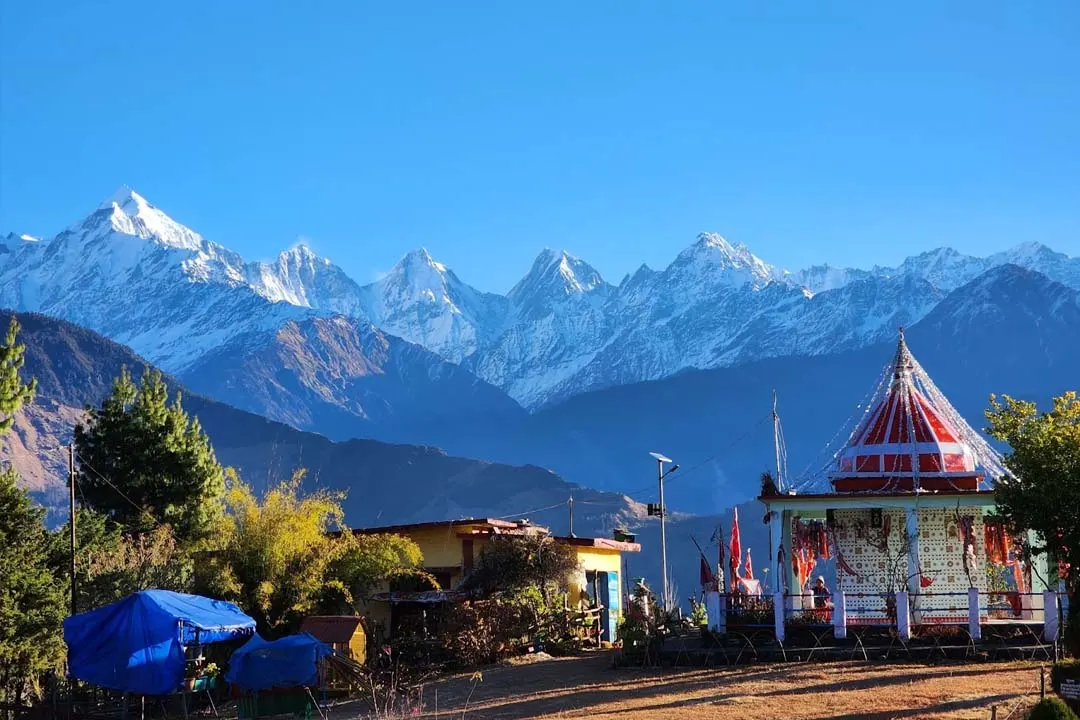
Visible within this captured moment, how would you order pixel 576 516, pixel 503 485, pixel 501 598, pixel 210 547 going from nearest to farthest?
pixel 501 598, pixel 210 547, pixel 576 516, pixel 503 485

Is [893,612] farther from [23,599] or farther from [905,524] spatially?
[23,599]

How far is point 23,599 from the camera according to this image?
95.0ft

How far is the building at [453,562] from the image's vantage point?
3412cm

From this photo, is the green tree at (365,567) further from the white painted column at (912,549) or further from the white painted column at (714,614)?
the white painted column at (912,549)

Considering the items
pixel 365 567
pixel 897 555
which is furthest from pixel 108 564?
pixel 897 555

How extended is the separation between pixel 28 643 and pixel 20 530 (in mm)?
2466

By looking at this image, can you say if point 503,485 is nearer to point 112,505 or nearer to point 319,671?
point 112,505

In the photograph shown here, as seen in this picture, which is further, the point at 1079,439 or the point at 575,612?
the point at 575,612

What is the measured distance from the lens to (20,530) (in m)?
29.3

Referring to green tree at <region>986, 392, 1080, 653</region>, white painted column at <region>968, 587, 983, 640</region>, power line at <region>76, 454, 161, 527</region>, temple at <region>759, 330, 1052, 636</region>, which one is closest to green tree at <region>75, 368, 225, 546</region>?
power line at <region>76, 454, 161, 527</region>

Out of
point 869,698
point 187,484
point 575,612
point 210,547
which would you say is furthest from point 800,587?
point 187,484

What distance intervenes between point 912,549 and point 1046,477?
6326mm

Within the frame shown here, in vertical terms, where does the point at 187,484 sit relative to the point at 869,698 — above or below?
above

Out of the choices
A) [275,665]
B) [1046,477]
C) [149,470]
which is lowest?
[275,665]
